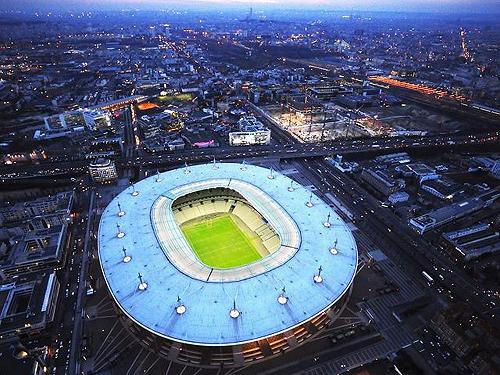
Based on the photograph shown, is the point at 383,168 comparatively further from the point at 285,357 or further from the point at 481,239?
the point at 285,357

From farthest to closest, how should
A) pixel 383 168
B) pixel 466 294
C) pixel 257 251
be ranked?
pixel 383 168
pixel 257 251
pixel 466 294

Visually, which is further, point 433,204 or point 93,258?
point 433,204

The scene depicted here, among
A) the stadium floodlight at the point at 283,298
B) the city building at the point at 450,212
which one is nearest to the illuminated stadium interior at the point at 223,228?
the stadium floodlight at the point at 283,298

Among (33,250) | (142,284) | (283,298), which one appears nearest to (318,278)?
(283,298)

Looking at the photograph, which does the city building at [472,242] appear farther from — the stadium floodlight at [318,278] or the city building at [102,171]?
the city building at [102,171]

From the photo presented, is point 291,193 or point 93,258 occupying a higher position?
point 291,193

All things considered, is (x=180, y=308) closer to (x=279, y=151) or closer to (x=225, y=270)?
(x=225, y=270)

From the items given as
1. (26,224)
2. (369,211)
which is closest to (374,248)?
(369,211)
